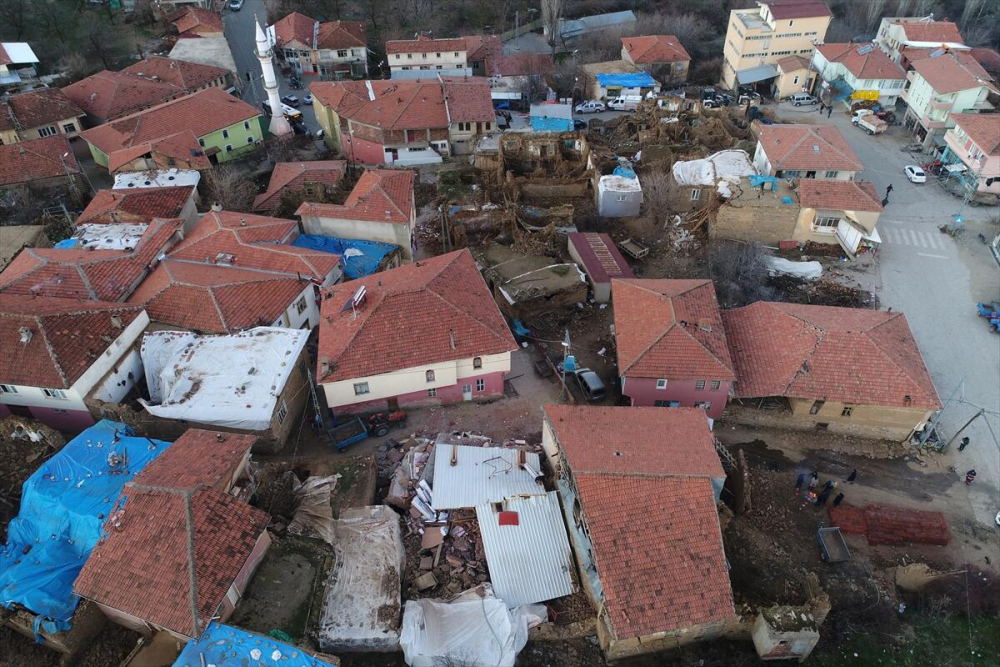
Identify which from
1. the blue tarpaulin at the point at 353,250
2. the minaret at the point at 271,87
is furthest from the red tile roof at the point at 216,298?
the minaret at the point at 271,87

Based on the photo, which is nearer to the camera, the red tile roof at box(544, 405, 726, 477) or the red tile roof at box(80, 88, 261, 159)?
the red tile roof at box(544, 405, 726, 477)

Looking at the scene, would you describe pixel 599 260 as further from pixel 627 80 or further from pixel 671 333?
pixel 627 80

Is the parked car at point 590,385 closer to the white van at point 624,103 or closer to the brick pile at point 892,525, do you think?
the brick pile at point 892,525

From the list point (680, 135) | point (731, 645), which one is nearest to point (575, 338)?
point (731, 645)

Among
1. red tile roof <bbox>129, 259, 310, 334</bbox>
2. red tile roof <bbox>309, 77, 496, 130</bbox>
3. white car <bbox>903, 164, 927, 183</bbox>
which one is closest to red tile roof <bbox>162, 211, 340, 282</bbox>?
red tile roof <bbox>129, 259, 310, 334</bbox>

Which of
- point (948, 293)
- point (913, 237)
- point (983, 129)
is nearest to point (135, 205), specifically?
point (948, 293)

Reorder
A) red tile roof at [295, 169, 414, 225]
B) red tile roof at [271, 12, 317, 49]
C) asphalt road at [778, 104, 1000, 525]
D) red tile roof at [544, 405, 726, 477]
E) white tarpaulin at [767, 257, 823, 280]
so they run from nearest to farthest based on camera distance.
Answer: red tile roof at [544, 405, 726, 477] → asphalt road at [778, 104, 1000, 525] → red tile roof at [295, 169, 414, 225] → white tarpaulin at [767, 257, 823, 280] → red tile roof at [271, 12, 317, 49]

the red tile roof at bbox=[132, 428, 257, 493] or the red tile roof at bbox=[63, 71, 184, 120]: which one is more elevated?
the red tile roof at bbox=[63, 71, 184, 120]

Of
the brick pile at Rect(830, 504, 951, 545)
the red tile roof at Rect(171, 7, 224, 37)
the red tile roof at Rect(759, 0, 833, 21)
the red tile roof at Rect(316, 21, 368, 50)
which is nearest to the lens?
the brick pile at Rect(830, 504, 951, 545)

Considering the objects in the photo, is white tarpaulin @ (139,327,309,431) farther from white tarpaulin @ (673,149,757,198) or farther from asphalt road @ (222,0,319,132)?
asphalt road @ (222,0,319,132)
